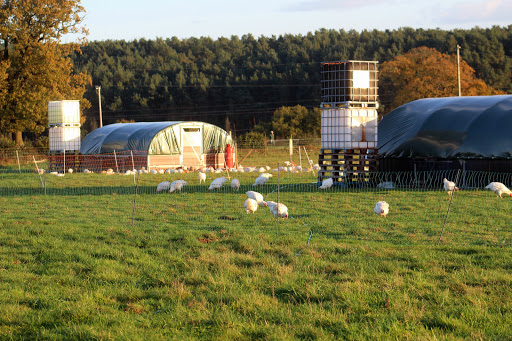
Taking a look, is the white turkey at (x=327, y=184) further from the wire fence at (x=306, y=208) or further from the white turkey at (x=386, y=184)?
the white turkey at (x=386, y=184)

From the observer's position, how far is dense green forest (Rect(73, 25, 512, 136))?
7581cm

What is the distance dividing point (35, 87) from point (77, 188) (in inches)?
965

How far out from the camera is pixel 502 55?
68.7m

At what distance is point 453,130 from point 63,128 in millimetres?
22357

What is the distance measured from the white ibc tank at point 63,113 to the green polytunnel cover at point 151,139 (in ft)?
6.54

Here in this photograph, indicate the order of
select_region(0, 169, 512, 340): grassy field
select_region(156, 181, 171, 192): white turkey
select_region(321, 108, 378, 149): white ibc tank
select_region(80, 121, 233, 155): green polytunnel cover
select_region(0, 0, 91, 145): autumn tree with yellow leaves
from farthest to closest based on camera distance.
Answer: select_region(0, 0, 91, 145): autumn tree with yellow leaves < select_region(80, 121, 233, 155): green polytunnel cover < select_region(321, 108, 378, 149): white ibc tank < select_region(156, 181, 171, 192): white turkey < select_region(0, 169, 512, 340): grassy field

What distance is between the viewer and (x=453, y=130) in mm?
19719

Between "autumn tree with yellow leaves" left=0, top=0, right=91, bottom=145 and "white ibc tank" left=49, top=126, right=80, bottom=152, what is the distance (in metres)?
8.96

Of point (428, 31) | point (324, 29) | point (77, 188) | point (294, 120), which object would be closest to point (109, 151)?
point (77, 188)

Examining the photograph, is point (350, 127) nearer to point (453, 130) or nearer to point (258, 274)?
point (453, 130)

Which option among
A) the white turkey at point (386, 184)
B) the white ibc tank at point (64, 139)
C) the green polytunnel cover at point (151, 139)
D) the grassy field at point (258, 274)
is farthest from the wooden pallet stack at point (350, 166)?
the white ibc tank at point (64, 139)

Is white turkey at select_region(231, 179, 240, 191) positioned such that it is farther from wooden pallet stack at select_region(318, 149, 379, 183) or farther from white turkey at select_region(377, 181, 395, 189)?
white turkey at select_region(377, 181, 395, 189)

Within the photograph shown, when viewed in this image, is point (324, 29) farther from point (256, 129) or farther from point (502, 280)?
point (502, 280)

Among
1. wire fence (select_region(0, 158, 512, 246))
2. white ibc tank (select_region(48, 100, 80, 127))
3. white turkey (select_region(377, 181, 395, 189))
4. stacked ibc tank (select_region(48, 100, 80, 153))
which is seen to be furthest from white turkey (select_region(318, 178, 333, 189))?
white ibc tank (select_region(48, 100, 80, 127))
